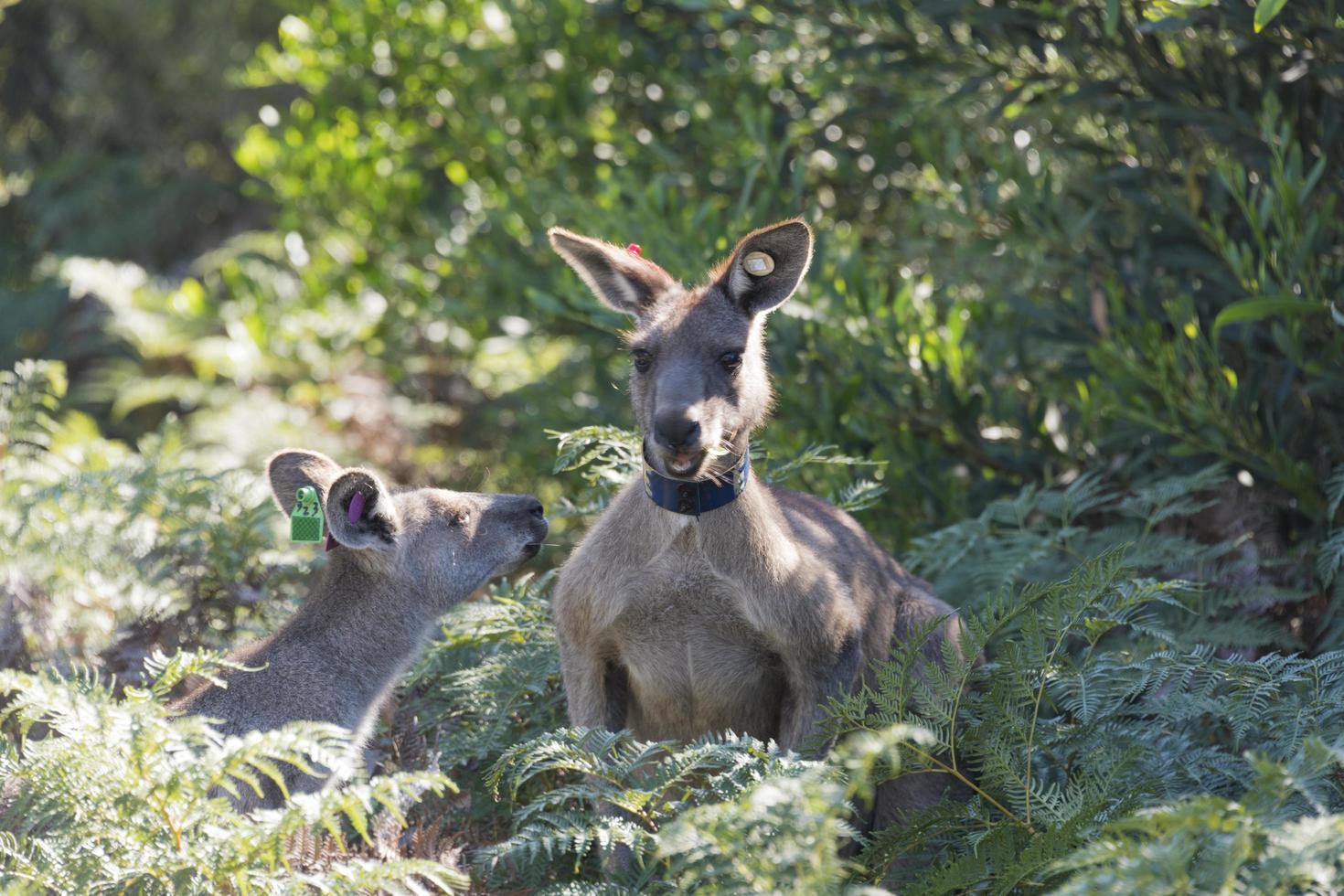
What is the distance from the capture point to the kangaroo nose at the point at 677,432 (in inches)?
154

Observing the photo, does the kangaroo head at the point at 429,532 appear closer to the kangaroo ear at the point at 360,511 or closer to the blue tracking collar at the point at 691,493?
the kangaroo ear at the point at 360,511

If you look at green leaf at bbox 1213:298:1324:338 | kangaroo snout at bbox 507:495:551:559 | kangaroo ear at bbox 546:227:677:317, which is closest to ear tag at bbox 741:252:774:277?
kangaroo ear at bbox 546:227:677:317

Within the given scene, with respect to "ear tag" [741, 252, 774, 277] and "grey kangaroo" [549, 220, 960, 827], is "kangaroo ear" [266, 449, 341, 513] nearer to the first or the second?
"grey kangaroo" [549, 220, 960, 827]

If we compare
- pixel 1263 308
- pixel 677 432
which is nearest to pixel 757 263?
pixel 677 432

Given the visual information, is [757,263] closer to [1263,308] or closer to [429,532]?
[429,532]

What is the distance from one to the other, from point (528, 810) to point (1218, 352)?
150 inches

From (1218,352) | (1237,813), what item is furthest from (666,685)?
(1218,352)

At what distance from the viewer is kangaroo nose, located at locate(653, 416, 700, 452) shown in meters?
3.91

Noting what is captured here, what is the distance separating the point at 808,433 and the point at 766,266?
89.1 inches

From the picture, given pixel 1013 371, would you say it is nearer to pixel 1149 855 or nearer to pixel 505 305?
pixel 505 305

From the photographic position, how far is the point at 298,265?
10125 millimetres

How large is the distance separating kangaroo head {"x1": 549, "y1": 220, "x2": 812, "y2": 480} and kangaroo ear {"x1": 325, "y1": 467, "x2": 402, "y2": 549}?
100 cm

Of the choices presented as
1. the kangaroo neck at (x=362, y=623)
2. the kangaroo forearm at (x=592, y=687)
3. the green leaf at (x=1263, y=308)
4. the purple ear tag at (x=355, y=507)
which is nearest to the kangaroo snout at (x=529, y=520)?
the kangaroo neck at (x=362, y=623)

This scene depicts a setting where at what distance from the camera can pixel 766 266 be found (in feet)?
14.1
